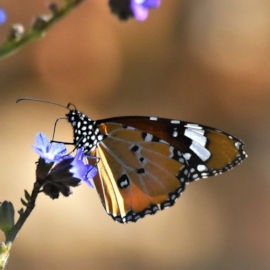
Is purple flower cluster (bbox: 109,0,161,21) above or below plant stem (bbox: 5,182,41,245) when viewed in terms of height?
above

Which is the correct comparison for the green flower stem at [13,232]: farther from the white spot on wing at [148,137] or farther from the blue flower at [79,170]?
the white spot on wing at [148,137]

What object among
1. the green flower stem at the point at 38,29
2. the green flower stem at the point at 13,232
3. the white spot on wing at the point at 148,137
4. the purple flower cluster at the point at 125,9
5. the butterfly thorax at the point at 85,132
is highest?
the butterfly thorax at the point at 85,132

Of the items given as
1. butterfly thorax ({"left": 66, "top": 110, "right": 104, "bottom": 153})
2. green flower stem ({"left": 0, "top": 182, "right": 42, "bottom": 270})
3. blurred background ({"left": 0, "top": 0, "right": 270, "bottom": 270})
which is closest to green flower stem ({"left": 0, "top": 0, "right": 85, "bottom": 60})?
green flower stem ({"left": 0, "top": 182, "right": 42, "bottom": 270})

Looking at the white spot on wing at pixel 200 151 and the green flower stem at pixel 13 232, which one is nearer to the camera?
the green flower stem at pixel 13 232

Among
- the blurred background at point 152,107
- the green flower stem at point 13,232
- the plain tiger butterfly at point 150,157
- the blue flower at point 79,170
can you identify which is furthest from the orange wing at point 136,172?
the blurred background at point 152,107

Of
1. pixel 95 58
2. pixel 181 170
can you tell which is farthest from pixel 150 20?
pixel 181 170

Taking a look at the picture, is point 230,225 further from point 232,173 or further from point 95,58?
point 95,58

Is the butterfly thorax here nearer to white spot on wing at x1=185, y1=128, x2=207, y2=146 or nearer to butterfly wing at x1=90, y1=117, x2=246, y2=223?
butterfly wing at x1=90, y1=117, x2=246, y2=223
